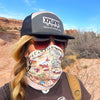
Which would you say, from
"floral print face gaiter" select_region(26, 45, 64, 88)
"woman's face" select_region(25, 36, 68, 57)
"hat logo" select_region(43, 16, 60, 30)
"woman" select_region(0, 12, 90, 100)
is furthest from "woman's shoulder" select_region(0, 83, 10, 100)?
"hat logo" select_region(43, 16, 60, 30)

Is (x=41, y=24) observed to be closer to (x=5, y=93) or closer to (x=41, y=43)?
(x=41, y=43)

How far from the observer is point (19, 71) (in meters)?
1.43

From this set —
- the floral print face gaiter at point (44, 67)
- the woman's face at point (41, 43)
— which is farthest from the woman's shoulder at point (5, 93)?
the woman's face at point (41, 43)

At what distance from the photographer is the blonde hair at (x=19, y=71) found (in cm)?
129

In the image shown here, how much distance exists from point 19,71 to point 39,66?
0.28 metres

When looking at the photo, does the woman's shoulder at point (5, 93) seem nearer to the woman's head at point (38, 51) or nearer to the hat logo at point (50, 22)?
the woman's head at point (38, 51)

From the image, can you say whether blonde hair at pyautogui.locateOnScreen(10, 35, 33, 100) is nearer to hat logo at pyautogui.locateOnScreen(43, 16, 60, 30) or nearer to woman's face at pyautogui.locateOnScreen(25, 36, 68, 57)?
woman's face at pyautogui.locateOnScreen(25, 36, 68, 57)

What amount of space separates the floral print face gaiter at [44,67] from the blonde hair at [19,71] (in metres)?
0.09

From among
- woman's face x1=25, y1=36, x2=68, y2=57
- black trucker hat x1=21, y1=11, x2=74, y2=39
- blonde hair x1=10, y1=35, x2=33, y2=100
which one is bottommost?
blonde hair x1=10, y1=35, x2=33, y2=100

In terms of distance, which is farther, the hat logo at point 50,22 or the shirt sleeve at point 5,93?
the hat logo at point 50,22

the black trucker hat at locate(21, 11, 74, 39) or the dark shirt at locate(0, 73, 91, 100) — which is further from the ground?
the black trucker hat at locate(21, 11, 74, 39)

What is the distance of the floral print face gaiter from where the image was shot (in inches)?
53.0

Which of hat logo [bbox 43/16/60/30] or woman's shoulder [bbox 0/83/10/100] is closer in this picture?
woman's shoulder [bbox 0/83/10/100]

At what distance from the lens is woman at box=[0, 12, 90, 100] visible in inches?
51.8
